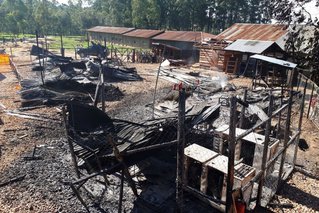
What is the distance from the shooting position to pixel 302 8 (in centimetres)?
1767

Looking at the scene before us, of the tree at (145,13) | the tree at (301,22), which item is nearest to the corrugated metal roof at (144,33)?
the tree at (145,13)

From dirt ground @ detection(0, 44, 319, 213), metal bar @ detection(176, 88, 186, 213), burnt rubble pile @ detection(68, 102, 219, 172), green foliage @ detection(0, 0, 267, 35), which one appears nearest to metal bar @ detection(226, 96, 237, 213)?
metal bar @ detection(176, 88, 186, 213)

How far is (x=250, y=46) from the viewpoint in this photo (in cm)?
2627

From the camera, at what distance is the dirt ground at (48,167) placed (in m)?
7.64

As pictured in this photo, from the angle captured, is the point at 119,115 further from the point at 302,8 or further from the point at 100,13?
the point at 100,13

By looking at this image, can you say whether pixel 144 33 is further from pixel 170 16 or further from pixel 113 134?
pixel 113 134

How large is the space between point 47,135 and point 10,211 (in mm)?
5482

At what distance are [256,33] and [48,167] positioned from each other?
2782 cm

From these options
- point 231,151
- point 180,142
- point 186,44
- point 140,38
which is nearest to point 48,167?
point 180,142

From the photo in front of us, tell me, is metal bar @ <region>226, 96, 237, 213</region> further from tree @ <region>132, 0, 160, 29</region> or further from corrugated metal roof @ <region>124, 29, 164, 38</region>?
tree @ <region>132, 0, 160, 29</region>

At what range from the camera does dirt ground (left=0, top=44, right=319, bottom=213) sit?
764 centimetres

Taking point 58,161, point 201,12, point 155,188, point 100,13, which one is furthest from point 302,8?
point 100,13

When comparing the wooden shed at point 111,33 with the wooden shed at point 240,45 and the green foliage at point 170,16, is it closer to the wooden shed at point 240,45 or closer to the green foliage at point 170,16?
the green foliage at point 170,16

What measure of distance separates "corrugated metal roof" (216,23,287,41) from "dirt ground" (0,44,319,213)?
15.8m
